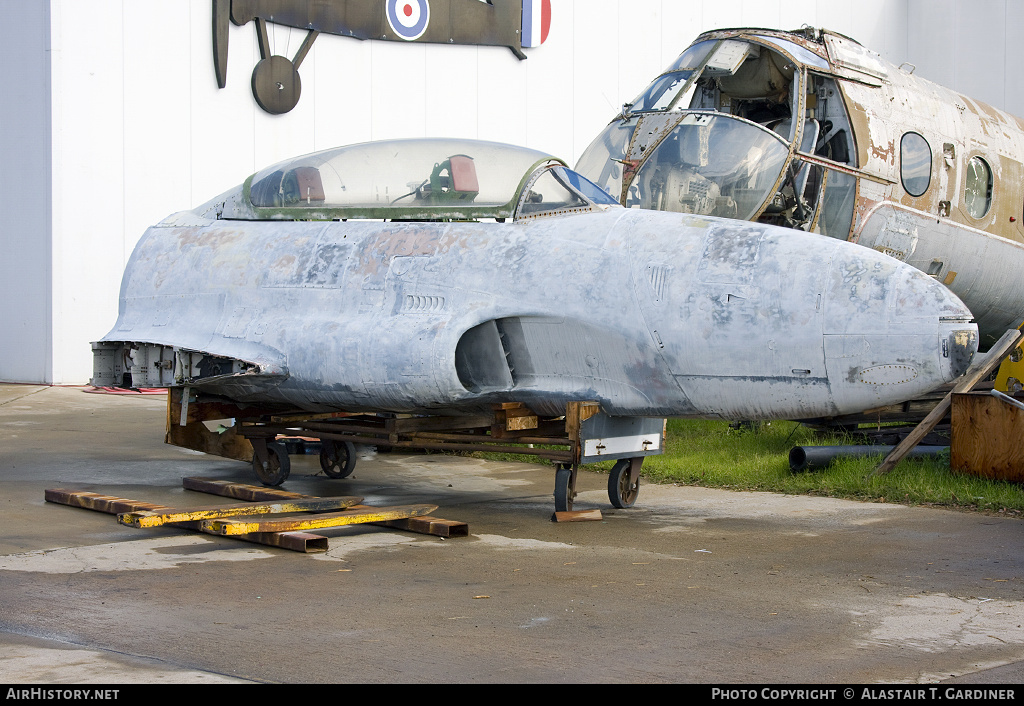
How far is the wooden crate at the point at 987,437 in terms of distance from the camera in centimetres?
792

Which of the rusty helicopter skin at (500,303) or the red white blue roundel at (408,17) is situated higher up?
the red white blue roundel at (408,17)

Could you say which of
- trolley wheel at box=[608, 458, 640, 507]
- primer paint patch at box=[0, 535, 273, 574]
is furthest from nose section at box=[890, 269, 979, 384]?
primer paint patch at box=[0, 535, 273, 574]

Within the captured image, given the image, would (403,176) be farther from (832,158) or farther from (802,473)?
(832,158)

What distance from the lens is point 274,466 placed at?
871cm

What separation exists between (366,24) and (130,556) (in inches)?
503

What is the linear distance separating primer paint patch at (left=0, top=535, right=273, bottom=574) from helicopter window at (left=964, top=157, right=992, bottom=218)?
28.0 ft

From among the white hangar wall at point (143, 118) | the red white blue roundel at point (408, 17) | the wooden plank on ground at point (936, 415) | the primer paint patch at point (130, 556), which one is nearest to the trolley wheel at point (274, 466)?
the primer paint patch at point (130, 556)

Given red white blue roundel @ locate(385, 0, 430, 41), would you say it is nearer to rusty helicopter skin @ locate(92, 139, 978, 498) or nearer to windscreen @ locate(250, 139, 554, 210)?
rusty helicopter skin @ locate(92, 139, 978, 498)

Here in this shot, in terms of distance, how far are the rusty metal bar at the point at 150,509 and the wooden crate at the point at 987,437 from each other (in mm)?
4861

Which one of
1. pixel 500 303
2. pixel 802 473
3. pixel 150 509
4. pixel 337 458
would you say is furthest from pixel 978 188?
pixel 150 509

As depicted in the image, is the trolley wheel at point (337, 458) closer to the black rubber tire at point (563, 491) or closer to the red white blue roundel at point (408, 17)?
the black rubber tire at point (563, 491)

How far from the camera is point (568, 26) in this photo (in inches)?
762

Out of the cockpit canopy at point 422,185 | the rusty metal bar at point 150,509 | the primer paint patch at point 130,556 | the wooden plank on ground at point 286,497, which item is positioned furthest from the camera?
the cockpit canopy at point 422,185

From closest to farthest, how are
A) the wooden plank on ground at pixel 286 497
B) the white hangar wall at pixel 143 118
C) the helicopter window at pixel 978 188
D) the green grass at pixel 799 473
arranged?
the wooden plank on ground at pixel 286 497, the green grass at pixel 799 473, the helicopter window at pixel 978 188, the white hangar wall at pixel 143 118
